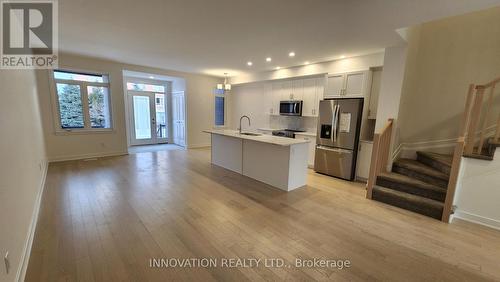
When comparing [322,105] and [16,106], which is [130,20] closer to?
[16,106]

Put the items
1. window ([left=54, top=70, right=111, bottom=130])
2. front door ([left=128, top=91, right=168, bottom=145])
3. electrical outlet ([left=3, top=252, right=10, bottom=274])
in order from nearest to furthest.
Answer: electrical outlet ([left=3, top=252, right=10, bottom=274]) → window ([left=54, top=70, right=111, bottom=130]) → front door ([left=128, top=91, right=168, bottom=145])

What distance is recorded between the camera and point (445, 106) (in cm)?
389

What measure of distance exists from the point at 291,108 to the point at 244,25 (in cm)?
299

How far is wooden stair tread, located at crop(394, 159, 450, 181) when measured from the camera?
3.18m

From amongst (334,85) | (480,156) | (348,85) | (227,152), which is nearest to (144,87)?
(227,152)

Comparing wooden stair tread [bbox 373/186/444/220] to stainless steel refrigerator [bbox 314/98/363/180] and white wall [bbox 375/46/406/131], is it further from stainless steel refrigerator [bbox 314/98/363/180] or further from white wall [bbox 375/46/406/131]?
white wall [bbox 375/46/406/131]

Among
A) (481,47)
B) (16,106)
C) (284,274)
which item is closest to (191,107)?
(16,106)

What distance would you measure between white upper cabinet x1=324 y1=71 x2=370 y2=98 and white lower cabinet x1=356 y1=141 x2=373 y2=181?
1015mm

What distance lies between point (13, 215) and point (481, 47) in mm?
6651

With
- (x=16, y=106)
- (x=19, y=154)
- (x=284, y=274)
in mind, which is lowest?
(x=284, y=274)

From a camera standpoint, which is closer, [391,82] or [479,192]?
[479,192]

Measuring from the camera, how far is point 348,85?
4.36 metres

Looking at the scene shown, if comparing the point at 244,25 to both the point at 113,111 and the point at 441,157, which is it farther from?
the point at 113,111

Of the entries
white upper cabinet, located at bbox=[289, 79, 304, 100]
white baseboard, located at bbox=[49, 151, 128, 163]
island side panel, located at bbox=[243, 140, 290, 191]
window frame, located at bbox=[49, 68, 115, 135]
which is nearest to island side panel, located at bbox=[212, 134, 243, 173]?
island side panel, located at bbox=[243, 140, 290, 191]
